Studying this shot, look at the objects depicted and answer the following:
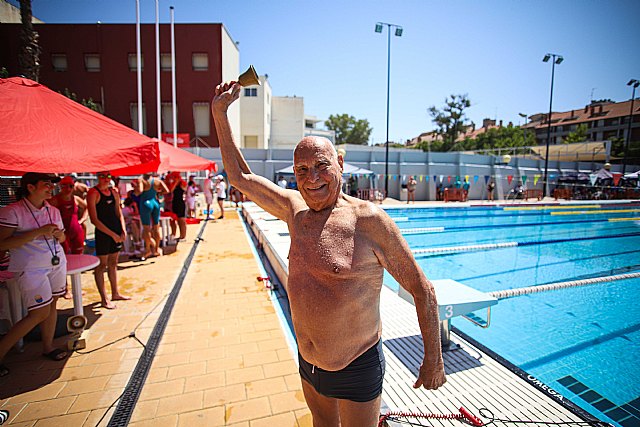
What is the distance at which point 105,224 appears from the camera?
485cm

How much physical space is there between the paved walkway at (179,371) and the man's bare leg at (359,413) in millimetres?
1247

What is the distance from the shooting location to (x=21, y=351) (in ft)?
12.0

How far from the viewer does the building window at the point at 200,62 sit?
90.1 ft

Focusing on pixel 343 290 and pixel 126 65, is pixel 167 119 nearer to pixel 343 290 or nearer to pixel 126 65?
pixel 126 65

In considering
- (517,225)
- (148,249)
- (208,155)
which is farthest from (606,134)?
(148,249)

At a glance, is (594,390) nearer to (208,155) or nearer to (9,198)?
(9,198)

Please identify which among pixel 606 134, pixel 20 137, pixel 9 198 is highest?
pixel 606 134

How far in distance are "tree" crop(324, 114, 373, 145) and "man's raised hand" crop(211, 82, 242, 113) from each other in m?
65.1

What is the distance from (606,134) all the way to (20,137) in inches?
2728

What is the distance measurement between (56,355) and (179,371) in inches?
57.5

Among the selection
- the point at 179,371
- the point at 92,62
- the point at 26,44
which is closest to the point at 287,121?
the point at 92,62

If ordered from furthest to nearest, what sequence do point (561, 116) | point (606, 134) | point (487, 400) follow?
point (561, 116), point (606, 134), point (487, 400)

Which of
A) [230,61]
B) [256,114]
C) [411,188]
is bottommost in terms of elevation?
[411,188]

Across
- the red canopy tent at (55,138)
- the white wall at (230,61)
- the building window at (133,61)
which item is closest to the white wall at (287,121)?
the white wall at (230,61)
